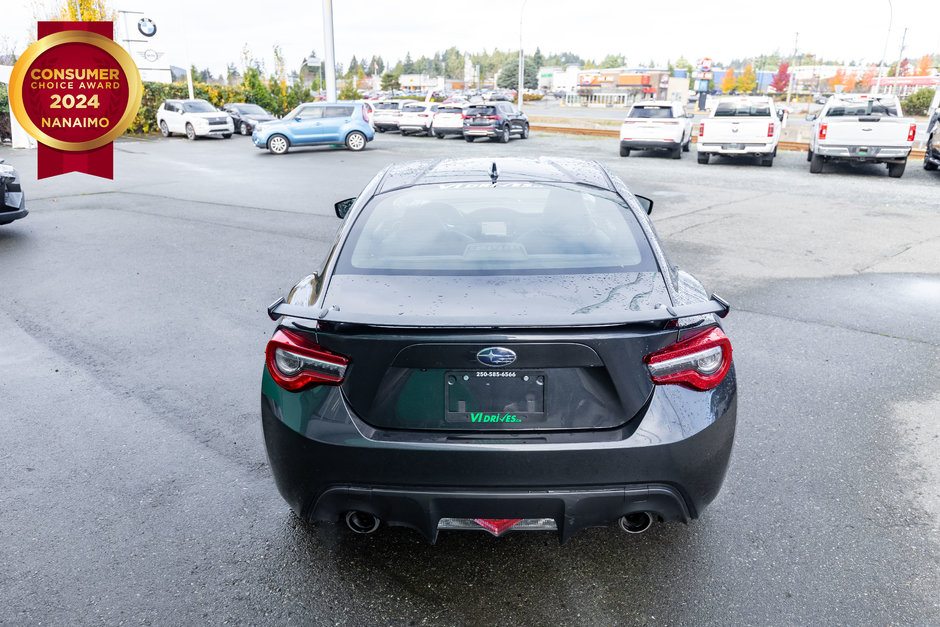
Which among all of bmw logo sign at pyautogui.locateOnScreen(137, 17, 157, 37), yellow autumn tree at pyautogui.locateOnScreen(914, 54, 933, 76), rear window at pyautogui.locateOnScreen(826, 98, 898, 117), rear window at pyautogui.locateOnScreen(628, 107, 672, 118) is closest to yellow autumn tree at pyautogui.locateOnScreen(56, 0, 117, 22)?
bmw logo sign at pyautogui.locateOnScreen(137, 17, 157, 37)

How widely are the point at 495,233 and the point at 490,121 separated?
2382 cm

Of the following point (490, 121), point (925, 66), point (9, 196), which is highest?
point (925, 66)

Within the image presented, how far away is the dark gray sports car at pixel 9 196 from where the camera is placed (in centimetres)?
909

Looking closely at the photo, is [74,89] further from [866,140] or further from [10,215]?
[866,140]

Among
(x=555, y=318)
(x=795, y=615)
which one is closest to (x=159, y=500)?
(x=555, y=318)

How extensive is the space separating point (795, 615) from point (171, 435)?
3.31 meters

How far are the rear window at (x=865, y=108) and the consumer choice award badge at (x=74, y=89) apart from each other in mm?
16717

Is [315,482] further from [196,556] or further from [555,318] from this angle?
[555,318]

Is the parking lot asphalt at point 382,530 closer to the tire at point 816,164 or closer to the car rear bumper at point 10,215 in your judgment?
the car rear bumper at point 10,215

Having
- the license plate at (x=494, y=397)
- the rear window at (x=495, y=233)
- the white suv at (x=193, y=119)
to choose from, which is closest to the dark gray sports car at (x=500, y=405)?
the license plate at (x=494, y=397)

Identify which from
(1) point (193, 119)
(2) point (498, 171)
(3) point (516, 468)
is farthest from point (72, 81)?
(1) point (193, 119)

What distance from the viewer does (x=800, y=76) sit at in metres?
159

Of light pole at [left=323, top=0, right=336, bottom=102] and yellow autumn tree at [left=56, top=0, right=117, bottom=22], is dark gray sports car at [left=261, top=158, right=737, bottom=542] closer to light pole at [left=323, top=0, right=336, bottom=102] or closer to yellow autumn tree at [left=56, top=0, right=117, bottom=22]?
light pole at [left=323, top=0, right=336, bottom=102]

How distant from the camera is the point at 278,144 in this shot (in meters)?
23.6
